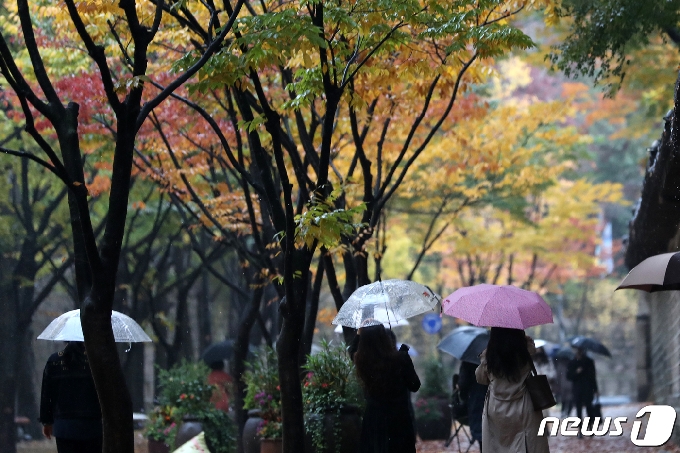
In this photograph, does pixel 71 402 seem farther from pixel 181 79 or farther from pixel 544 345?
pixel 544 345

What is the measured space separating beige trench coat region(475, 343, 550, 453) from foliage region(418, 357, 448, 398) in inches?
407

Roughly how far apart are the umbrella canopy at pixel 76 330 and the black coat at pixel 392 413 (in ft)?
7.73

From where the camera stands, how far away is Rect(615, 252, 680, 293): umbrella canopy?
21.8 feet

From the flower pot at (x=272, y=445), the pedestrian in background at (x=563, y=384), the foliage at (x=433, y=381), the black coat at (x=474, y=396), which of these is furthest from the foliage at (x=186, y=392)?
the pedestrian in background at (x=563, y=384)

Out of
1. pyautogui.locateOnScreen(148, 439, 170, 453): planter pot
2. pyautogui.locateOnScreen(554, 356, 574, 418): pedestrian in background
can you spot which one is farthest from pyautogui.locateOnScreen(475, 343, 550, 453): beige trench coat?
pyautogui.locateOnScreen(554, 356, 574, 418): pedestrian in background

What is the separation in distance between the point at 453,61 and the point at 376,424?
3995mm

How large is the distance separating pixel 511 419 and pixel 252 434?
4863 millimetres

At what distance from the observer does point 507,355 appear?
6.40 metres

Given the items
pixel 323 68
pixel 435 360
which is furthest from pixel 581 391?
pixel 323 68

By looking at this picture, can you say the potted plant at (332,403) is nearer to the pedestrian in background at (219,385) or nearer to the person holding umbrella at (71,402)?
the person holding umbrella at (71,402)

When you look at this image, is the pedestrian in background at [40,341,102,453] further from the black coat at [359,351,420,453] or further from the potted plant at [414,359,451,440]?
the potted plant at [414,359,451,440]

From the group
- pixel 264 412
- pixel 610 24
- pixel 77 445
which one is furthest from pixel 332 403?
pixel 610 24

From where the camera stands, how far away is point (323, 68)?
22.4 feet

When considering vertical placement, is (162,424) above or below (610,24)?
below
